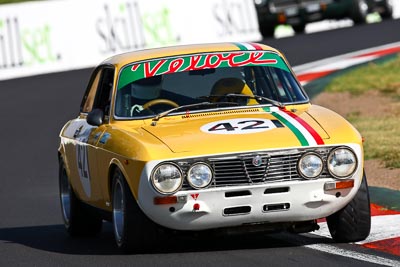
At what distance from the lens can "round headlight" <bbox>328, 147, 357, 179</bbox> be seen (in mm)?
8461

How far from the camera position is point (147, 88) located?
954 centimetres

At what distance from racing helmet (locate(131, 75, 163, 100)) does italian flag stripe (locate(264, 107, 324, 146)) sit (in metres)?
0.87

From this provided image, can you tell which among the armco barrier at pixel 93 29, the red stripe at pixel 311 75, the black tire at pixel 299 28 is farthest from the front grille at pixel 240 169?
the black tire at pixel 299 28

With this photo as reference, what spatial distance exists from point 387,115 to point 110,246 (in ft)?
25.7

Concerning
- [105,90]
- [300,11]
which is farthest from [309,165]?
[300,11]

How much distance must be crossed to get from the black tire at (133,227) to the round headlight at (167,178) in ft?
0.88

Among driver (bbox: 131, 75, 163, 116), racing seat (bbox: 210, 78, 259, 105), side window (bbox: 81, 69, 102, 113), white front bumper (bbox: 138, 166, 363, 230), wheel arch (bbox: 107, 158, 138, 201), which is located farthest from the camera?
side window (bbox: 81, 69, 102, 113)

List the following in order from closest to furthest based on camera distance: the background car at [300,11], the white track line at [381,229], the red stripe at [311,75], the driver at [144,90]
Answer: the white track line at [381,229], the driver at [144,90], the red stripe at [311,75], the background car at [300,11]

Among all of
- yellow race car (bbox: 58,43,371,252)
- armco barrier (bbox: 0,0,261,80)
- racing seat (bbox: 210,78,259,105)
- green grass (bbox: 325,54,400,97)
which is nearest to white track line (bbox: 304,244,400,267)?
yellow race car (bbox: 58,43,371,252)

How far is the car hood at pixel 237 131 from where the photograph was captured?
330 inches

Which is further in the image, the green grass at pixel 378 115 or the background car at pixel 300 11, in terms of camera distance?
the background car at pixel 300 11

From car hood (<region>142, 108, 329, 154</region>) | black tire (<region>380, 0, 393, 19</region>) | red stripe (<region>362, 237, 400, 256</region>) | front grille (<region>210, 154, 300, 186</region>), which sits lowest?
black tire (<region>380, 0, 393, 19</region>)

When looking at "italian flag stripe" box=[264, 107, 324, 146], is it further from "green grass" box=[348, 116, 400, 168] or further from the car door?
"green grass" box=[348, 116, 400, 168]

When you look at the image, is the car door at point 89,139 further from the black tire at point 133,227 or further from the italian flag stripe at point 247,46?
the italian flag stripe at point 247,46
